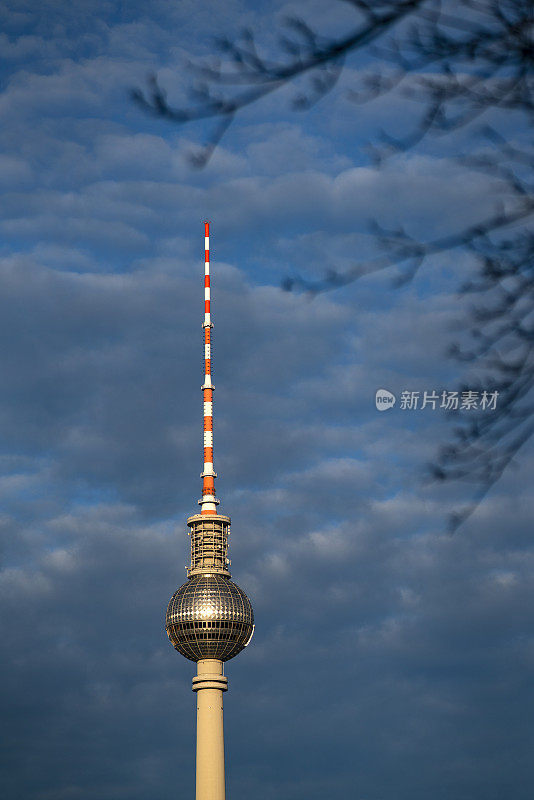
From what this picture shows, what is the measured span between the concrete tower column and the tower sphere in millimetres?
1896

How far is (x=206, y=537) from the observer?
146000 mm

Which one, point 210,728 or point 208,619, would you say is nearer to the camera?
point 210,728

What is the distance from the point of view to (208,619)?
139875mm

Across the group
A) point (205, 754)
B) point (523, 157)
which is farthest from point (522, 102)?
point (205, 754)

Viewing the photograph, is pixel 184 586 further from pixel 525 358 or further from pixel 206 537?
pixel 525 358

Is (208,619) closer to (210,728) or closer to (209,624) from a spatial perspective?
(209,624)

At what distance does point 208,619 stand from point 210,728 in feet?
38.6

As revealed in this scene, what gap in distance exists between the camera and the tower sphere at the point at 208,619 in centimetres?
14012

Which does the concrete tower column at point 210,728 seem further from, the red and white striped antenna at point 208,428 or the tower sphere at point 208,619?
the red and white striped antenna at point 208,428

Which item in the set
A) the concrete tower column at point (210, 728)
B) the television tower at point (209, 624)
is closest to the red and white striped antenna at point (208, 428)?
the television tower at point (209, 624)

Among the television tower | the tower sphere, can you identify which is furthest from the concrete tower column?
the tower sphere

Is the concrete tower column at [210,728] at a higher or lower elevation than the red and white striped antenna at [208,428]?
lower

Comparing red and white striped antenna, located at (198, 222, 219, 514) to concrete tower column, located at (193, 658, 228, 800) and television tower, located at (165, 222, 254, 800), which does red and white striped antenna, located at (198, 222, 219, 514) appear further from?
concrete tower column, located at (193, 658, 228, 800)

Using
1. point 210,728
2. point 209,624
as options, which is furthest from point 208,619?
point 210,728
